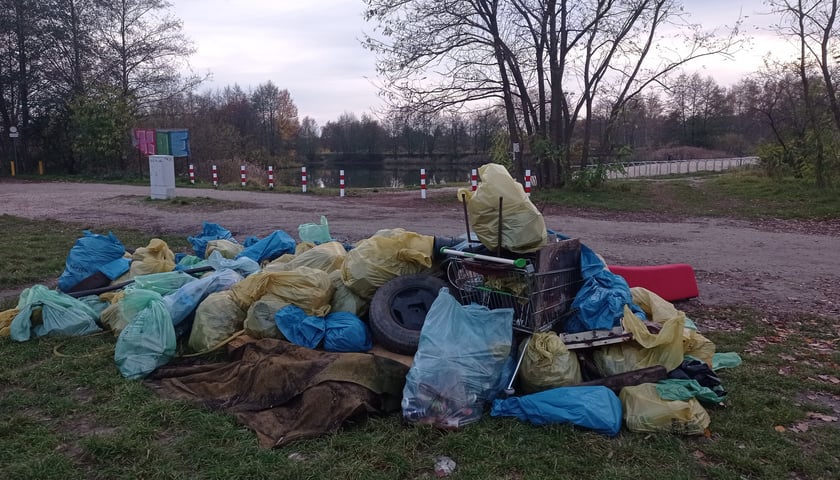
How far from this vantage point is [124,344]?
13.7ft

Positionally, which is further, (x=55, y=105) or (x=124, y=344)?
(x=55, y=105)

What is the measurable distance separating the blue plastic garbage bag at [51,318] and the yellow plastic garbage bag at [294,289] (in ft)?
4.78

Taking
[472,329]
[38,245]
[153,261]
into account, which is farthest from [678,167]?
[472,329]

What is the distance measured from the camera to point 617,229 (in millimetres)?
11383

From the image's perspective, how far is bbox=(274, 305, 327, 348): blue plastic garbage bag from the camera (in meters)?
4.03

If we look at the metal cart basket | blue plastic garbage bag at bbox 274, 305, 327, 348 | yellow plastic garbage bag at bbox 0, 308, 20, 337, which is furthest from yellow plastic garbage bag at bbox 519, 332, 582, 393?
yellow plastic garbage bag at bbox 0, 308, 20, 337

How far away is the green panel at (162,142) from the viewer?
24.3 metres

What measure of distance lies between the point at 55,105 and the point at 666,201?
98.2ft

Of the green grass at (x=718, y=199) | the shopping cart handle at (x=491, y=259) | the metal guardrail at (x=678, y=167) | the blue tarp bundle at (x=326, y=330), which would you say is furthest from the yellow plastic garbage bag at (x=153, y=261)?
the metal guardrail at (x=678, y=167)

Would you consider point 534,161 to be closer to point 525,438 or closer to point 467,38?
point 467,38

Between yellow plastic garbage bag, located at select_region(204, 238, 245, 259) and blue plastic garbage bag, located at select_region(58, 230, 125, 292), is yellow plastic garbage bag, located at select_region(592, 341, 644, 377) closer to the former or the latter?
yellow plastic garbage bag, located at select_region(204, 238, 245, 259)

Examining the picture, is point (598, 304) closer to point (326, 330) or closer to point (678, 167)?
point (326, 330)

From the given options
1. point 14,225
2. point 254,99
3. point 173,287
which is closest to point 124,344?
point 173,287

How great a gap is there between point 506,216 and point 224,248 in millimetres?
3946
